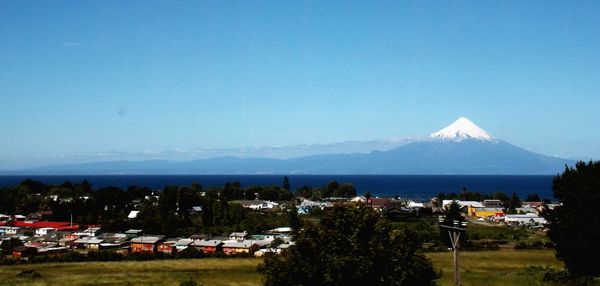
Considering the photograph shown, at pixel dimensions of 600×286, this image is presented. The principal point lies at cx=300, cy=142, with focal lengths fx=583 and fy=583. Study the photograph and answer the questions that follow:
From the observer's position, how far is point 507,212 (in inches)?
3743

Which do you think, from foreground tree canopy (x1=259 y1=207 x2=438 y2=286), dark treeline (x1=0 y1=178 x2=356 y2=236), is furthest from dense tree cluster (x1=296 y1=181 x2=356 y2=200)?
foreground tree canopy (x1=259 y1=207 x2=438 y2=286)

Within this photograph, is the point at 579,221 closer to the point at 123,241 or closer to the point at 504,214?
→ the point at 123,241

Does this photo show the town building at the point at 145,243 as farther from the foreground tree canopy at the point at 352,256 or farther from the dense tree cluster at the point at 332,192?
the dense tree cluster at the point at 332,192

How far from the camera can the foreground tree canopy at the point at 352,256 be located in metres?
18.0

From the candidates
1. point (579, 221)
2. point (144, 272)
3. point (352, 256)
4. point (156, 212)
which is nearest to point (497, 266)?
point (579, 221)

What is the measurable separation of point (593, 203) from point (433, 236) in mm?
28649

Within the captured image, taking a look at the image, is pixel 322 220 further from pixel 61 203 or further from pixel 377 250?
pixel 61 203

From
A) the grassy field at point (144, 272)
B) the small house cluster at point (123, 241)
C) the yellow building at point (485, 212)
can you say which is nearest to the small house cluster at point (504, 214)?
the yellow building at point (485, 212)

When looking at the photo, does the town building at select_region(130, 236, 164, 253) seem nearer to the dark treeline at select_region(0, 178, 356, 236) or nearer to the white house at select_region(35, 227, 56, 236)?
the dark treeline at select_region(0, 178, 356, 236)

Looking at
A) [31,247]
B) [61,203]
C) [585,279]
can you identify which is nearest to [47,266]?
[31,247]

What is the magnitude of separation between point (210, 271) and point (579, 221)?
2283cm

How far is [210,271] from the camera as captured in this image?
3912 centimetres

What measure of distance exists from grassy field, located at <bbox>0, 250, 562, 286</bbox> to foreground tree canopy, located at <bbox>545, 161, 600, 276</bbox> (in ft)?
8.05

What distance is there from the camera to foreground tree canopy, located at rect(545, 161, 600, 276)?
100ft
